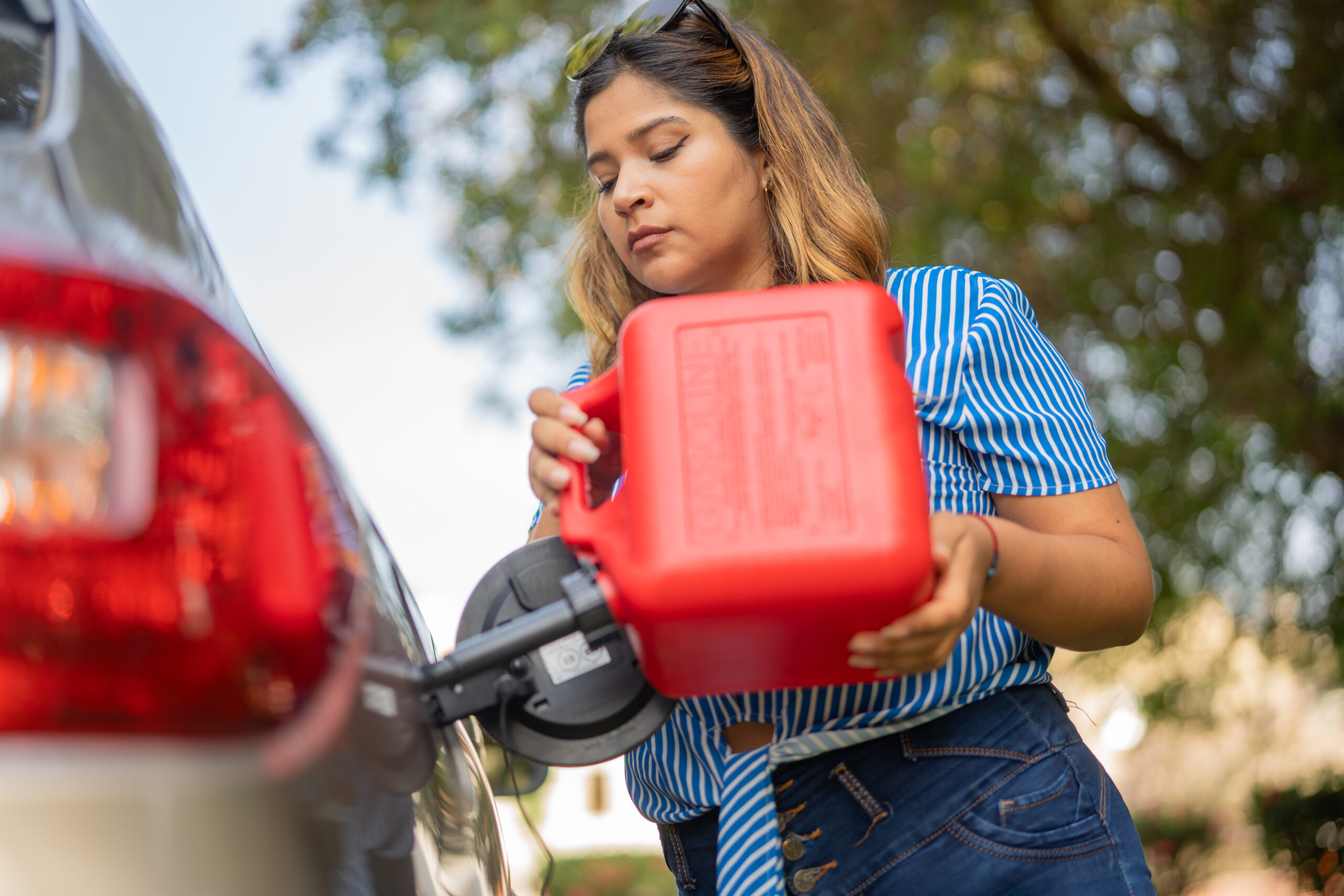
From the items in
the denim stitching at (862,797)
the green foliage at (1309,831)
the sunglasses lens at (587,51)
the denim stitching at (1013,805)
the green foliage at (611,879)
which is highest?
the sunglasses lens at (587,51)

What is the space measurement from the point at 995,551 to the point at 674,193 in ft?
1.99

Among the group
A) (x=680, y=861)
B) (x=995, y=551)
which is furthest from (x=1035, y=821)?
(x=680, y=861)

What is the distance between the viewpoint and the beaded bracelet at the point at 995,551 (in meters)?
1.02

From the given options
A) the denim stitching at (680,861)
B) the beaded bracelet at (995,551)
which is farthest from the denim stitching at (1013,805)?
the denim stitching at (680,861)

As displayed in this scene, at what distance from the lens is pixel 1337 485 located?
193 inches

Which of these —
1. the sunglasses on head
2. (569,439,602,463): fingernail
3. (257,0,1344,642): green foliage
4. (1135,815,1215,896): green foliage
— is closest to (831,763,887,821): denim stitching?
Result: (569,439,602,463): fingernail

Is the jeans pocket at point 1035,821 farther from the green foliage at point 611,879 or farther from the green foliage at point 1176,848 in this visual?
the green foliage at point 611,879

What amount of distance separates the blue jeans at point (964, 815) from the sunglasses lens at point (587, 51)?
95 centimetres

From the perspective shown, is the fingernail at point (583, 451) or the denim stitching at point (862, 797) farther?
the denim stitching at point (862, 797)

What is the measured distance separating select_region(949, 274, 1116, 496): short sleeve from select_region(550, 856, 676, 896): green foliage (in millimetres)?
6933

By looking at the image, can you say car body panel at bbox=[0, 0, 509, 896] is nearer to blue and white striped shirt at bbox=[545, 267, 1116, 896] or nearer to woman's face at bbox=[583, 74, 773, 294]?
blue and white striped shirt at bbox=[545, 267, 1116, 896]

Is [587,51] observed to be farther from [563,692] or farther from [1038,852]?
[1038,852]

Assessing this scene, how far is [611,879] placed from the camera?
26.6 feet

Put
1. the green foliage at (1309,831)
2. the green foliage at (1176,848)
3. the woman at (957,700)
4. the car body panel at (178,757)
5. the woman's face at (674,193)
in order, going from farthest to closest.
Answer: the green foliage at (1176,848) < the green foliage at (1309,831) < the woman's face at (674,193) < the woman at (957,700) < the car body panel at (178,757)
